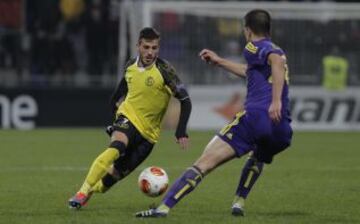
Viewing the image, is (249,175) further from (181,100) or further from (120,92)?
(120,92)

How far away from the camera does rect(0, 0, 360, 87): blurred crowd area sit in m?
26.6

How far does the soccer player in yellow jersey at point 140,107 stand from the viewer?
9.98m

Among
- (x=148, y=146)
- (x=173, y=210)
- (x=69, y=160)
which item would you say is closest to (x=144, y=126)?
(x=148, y=146)

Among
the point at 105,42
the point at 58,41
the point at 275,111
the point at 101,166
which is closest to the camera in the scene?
the point at 275,111

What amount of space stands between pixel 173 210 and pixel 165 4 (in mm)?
17648

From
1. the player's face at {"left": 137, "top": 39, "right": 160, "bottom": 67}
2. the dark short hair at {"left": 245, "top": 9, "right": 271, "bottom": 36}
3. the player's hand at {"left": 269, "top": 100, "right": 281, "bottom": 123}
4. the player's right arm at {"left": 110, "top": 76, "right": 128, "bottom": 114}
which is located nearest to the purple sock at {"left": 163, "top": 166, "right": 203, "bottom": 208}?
the player's hand at {"left": 269, "top": 100, "right": 281, "bottom": 123}

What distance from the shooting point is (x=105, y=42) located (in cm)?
2725

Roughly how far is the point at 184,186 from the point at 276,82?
1.27 meters

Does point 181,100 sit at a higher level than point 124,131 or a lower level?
higher

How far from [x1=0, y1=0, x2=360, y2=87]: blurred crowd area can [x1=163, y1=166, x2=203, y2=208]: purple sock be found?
1722cm

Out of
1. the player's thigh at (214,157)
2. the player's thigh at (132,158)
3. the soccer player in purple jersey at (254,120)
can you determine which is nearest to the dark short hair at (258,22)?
the soccer player in purple jersey at (254,120)

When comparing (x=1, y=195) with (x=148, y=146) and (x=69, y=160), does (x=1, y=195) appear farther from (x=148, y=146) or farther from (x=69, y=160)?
(x=69, y=160)

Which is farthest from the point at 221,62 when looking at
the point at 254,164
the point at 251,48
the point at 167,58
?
the point at 167,58

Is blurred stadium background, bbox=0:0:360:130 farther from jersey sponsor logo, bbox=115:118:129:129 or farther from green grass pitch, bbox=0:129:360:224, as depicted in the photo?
jersey sponsor logo, bbox=115:118:129:129
